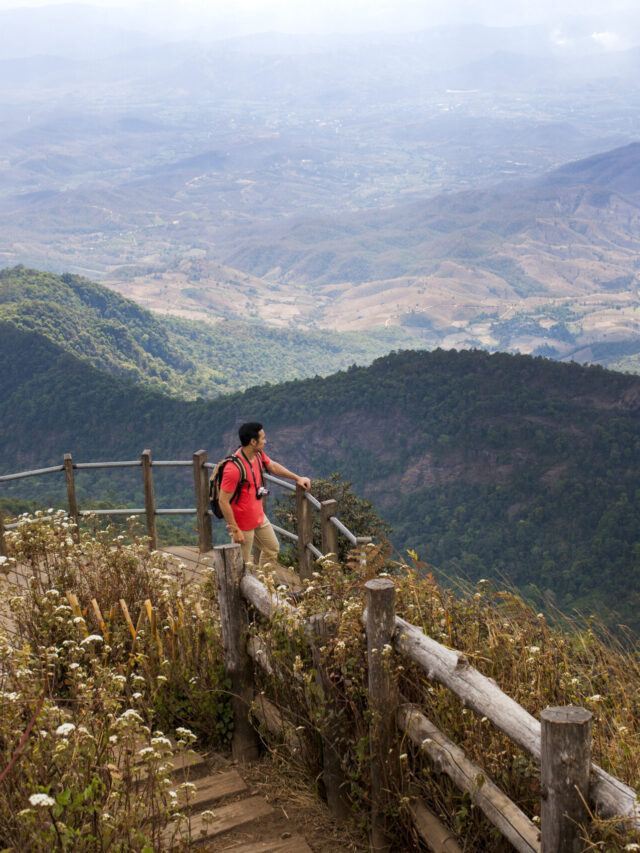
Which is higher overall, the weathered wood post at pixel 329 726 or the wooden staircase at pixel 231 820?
the weathered wood post at pixel 329 726

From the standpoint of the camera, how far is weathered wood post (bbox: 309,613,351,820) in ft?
9.62

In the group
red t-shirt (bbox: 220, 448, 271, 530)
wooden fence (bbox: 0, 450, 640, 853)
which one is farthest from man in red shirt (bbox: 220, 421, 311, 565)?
wooden fence (bbox: 0, 450, 640, 853)

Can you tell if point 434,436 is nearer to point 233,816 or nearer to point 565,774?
point 233,816

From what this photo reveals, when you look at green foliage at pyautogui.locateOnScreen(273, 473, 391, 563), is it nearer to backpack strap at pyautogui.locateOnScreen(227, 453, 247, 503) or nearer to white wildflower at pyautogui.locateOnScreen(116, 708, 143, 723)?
backpack strap at pyautogui.locateOnScreen(227, 453, 247, 503)

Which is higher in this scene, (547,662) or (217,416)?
(547,662)

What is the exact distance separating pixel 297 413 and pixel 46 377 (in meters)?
18.7

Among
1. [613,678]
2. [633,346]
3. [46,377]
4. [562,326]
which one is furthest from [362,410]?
[562,326]

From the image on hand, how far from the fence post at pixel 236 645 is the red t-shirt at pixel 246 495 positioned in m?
1.70

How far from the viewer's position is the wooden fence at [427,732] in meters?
2.08

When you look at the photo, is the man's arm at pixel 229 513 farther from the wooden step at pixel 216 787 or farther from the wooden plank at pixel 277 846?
the wooden plank at pixel 277 846

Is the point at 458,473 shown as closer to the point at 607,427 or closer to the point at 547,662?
the point at 607,427

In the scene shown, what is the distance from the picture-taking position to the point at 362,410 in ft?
195

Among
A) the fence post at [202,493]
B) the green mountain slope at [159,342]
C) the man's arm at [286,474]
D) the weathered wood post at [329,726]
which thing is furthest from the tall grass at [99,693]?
the green mountain slope at [159,342]

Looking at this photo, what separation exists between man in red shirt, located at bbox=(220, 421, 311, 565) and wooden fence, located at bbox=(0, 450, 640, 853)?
1.59 m
